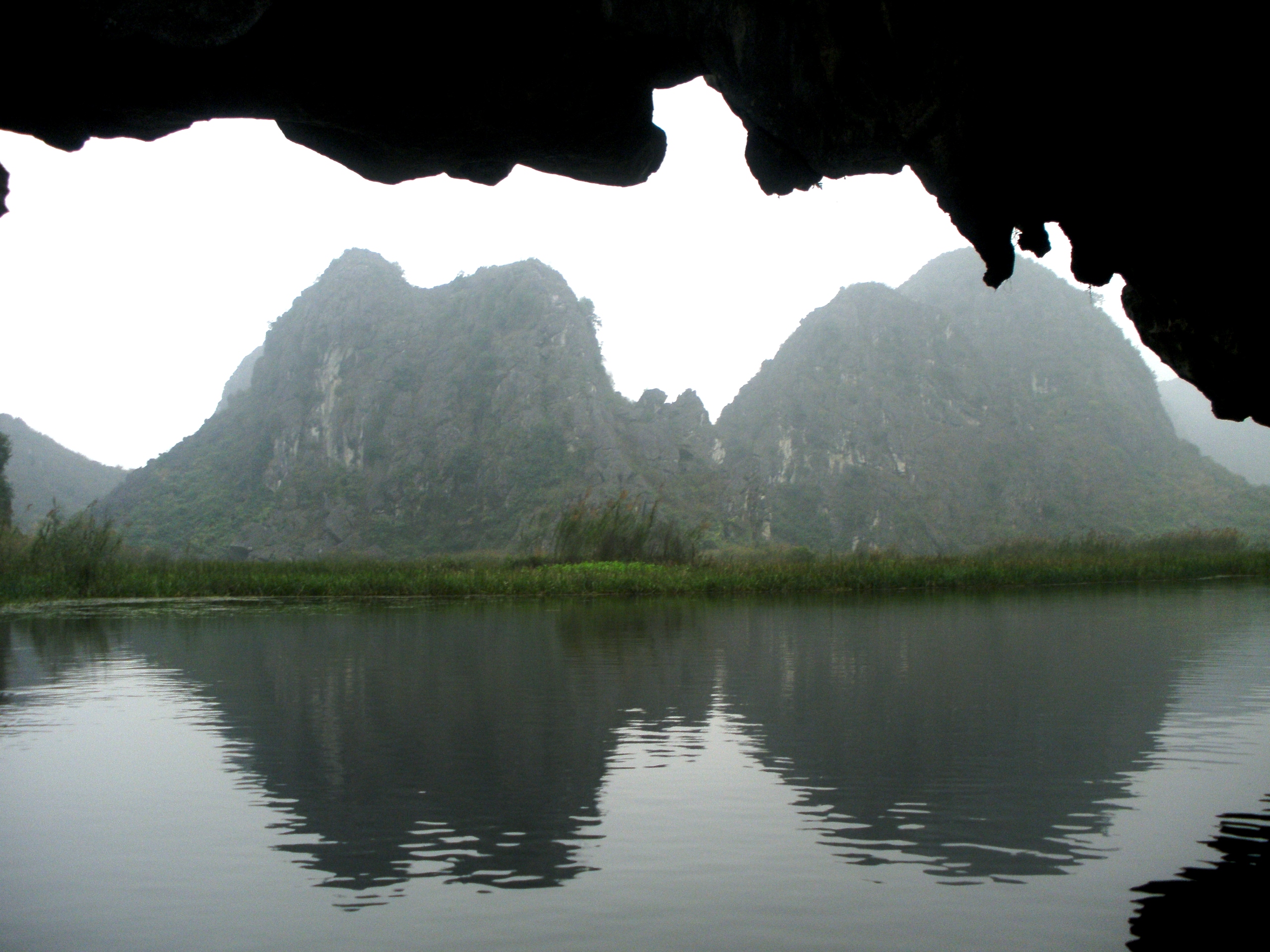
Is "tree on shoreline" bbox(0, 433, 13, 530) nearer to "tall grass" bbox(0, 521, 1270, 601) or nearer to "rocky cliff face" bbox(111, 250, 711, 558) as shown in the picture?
"tall grass" bbox(0, 521, 1270, 601)

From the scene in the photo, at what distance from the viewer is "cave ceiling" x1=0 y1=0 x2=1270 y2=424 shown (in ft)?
14.7

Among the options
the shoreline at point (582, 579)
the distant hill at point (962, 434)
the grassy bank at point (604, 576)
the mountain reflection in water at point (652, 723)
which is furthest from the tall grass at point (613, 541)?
the distant hill at point (962, 434)

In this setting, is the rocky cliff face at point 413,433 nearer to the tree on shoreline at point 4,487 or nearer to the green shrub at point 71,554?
the tree on shoreline at point 4,487

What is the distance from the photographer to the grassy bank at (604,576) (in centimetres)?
1992

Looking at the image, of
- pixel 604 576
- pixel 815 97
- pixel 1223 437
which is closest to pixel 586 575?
pixel 604 576

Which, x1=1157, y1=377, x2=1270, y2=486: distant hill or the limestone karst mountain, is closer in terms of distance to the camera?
the limestone karst mountain

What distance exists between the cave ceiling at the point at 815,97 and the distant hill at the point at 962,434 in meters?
69.2

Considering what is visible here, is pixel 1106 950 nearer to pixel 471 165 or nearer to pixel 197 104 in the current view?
pixel 471 165

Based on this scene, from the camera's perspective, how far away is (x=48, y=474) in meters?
96.4

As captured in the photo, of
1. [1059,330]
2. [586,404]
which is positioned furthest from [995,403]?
[586,404]

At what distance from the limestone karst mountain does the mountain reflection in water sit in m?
62.1

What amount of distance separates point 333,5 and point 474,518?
77.0 m

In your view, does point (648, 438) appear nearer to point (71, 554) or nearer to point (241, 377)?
point (71, 554)

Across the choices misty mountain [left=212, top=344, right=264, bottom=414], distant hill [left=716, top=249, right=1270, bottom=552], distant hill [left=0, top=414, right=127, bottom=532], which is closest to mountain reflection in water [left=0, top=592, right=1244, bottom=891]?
distant hill [left=716, top=249, right=1270, bottom=552]
